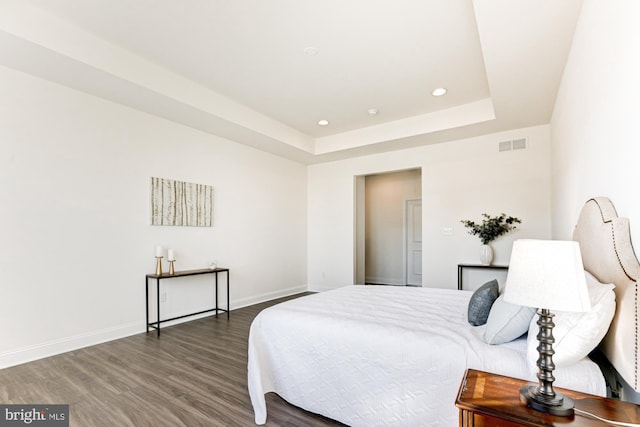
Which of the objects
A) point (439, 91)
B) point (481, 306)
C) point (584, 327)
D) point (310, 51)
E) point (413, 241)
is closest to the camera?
point (584, 327)

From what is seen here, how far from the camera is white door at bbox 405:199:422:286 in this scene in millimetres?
7293

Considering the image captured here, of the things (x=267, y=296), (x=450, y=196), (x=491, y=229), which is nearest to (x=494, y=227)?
(x=491, y=229)

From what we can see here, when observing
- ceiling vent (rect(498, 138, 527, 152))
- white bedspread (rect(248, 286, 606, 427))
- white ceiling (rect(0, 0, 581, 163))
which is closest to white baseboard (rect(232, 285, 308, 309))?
white ceiling (rect(0, 0, 581, 163))

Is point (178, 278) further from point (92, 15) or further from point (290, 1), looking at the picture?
point (290, 1)

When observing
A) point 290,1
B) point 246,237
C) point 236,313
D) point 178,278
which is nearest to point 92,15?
point 290,1

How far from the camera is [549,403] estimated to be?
1131mm

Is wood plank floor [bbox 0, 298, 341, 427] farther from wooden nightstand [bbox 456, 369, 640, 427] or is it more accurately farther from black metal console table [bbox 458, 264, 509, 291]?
black metal console table [bbox 458, 264, 509, 291]

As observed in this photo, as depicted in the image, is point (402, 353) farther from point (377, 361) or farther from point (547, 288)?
point (547, 288)

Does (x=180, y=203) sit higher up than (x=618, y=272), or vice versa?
(x=180, y=203)

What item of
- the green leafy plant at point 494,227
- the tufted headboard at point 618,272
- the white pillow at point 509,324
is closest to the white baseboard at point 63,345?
the white pillow at point 509,324

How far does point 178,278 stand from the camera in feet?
14.4

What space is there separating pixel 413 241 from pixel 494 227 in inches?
108

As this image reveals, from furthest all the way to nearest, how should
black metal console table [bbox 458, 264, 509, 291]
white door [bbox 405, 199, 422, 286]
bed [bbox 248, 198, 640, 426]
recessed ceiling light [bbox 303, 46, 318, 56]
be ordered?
white door [bbox 405, 199, 422, 286] → black metal console table [bbox 458, 264, 509, 291] → recessed ceiling light [bbox 303, 46, 318, 56] → bed [bbox 248, 198, 640, 426]

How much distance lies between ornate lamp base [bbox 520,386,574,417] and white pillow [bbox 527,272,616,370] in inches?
9.2
